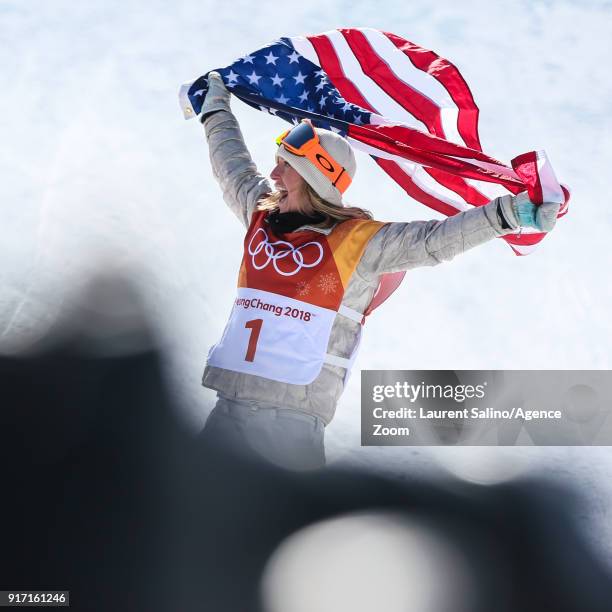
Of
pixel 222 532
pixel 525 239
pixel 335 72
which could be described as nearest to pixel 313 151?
pixel 525 239

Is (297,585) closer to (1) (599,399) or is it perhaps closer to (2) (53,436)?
(2) (53,436)

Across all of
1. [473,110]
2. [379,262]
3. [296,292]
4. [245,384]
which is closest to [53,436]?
[245,384]

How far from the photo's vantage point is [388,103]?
6.78 metres

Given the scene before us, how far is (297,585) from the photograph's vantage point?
13.6 feet

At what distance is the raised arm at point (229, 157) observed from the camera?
5.89 metres

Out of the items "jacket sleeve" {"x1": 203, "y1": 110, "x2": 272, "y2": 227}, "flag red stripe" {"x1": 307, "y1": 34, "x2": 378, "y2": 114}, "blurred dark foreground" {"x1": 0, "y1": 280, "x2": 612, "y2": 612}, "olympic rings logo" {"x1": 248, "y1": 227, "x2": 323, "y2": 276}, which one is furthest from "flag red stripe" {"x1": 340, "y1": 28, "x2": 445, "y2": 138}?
"blurred dark foreground" {"x1": 0, "y1": 280, "x2": 612, "y2": 612}

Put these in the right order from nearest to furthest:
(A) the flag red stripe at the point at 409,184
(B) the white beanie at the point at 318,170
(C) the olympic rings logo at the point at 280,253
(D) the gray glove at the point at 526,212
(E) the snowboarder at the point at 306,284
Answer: (D) the gray glove at the point at 526,212 → (E) the snowboarder at the point at 306,284 → (C) the olympic rings logo at the point at 280,253 → (B) the white beanie at the point at 318,170 → (A) the flag red stripe at the point at 409,184

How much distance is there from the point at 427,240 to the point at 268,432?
1.25m

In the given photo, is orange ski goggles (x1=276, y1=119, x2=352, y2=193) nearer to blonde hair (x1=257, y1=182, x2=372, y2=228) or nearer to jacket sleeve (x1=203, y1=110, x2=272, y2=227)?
blonde hair (x1=257, y1=182, x2=372, y2=228)

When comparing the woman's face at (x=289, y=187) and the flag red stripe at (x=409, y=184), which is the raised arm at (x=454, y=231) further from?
the flag red stripe at (x=409, y=184)

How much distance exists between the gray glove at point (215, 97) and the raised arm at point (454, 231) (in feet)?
5.23

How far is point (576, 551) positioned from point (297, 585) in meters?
1.58

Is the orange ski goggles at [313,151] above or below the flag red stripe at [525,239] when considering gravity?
above

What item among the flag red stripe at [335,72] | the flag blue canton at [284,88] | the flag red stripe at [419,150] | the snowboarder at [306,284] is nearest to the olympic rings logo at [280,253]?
the snowboarder at [306,284]
